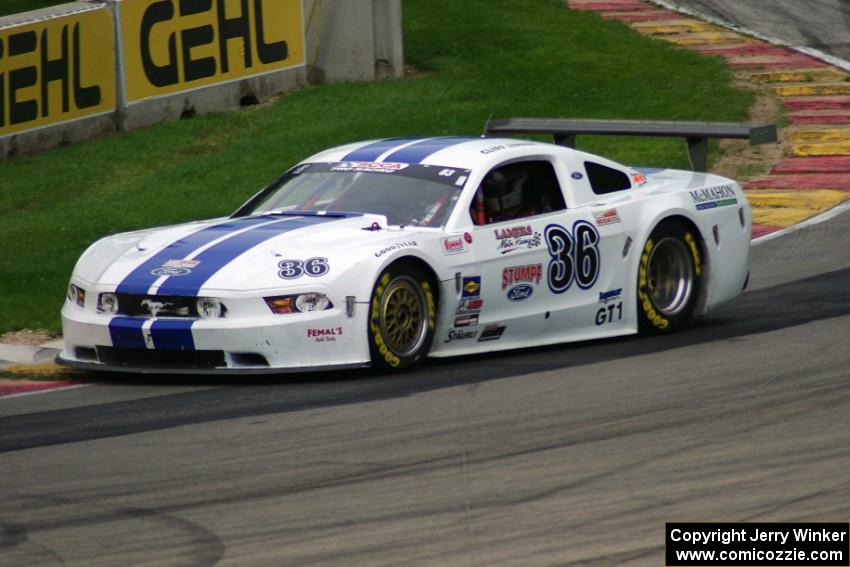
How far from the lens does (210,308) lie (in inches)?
351

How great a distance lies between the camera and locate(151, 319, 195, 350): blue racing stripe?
29.0 feet

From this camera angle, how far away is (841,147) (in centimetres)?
1820

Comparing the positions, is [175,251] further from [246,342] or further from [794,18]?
[794,18]

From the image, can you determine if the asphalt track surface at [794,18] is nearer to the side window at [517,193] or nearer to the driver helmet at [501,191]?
the side window at [517,193]

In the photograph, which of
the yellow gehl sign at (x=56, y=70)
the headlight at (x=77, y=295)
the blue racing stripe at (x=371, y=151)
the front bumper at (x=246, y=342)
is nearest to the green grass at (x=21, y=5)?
the yellow gehl sign at (x=56, y=70)

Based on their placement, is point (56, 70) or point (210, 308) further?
point (56, 70)

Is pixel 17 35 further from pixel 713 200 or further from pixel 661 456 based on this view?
pixel 661 456

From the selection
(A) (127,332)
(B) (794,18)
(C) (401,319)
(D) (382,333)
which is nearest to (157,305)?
(A) (127,332)

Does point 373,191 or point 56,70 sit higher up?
point 56,70

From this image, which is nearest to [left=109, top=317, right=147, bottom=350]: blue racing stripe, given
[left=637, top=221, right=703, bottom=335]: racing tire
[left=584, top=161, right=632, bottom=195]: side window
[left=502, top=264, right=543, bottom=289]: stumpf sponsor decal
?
[left=502, top=264, right=543, bottom=289]: stumpf sponsor decal

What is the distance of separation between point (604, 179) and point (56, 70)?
8.27m

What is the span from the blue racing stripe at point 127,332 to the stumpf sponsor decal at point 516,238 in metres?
2.22

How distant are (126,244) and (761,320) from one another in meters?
4.34

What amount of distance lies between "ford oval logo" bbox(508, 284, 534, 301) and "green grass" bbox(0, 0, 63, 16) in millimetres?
14707
